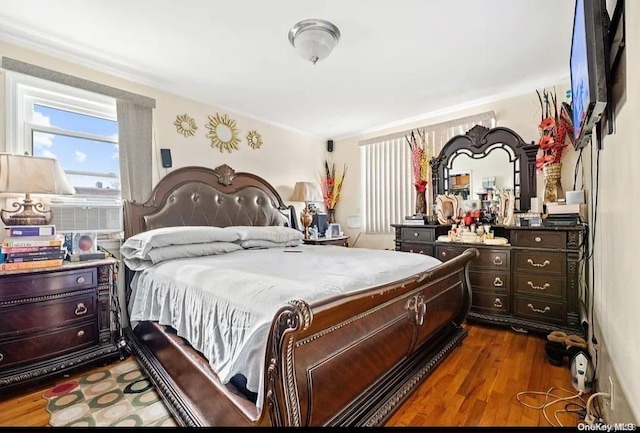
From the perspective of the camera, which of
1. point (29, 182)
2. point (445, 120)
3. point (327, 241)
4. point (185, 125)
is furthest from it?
point (327, 241)

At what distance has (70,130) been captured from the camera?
2.58 m

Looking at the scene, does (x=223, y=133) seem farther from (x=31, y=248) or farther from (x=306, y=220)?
(x=31, y=248)

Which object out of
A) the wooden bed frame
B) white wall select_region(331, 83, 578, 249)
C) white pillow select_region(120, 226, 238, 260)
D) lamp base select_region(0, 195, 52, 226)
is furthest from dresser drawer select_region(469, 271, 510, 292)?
lamp base select_region(0, 195, 52, 226)

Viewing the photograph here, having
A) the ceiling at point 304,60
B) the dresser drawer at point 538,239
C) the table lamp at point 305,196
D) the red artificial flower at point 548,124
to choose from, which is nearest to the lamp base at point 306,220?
the table lamp at point 305,196

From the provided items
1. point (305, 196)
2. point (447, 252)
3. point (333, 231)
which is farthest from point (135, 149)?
point (447, 252)

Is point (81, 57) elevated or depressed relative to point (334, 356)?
elevated

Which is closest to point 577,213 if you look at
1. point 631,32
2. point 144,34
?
point 631,32

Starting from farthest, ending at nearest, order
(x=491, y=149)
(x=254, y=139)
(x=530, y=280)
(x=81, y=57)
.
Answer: (x=254, y=139) < (x=491, y=149) < (x=530, y=280) < (x=81, y=57)

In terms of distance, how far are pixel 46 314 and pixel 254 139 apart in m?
2.74

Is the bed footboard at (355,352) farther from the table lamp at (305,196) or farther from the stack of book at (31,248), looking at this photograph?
the table lamp at (305,196)

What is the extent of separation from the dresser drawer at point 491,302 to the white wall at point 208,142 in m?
2.69

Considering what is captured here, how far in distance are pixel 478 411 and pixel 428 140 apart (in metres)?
3.11

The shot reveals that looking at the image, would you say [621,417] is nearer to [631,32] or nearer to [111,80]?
[631,32]

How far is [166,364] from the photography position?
1.83 metres
